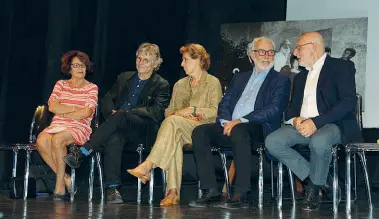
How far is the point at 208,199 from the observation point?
5.61 meters

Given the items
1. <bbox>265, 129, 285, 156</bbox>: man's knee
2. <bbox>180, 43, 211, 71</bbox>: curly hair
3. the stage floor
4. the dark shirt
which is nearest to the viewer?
the stage floor

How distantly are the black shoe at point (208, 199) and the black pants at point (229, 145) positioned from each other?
0.04 m

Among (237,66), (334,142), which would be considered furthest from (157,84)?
(334,142)

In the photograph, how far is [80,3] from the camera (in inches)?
279

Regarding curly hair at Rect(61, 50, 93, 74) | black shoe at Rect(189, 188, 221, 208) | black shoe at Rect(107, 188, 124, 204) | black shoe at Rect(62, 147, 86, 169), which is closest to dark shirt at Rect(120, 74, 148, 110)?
curly hair at Rect(61, 50, 93, 74)

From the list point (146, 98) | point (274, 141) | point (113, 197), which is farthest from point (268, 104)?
point (113, 197)

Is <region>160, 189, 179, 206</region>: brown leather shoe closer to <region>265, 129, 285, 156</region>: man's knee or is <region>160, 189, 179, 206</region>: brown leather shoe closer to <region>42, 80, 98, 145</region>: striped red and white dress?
<region>265, 129, 285, 156</region>: man's knee

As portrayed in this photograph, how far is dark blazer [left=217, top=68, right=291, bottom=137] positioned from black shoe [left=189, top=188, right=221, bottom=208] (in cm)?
54

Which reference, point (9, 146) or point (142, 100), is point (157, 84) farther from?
point (9, 146)

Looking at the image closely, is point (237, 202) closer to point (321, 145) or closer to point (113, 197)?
point (321, 145)

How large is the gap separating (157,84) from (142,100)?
0.56 ft

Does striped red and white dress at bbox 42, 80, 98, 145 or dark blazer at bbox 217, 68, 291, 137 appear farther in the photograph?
striped red and white dress at bbox 42, 80, 98, 145

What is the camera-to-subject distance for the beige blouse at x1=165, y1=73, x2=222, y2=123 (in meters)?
6.01

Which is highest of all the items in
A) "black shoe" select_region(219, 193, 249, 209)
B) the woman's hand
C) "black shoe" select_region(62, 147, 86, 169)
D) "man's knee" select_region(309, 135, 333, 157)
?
the woman's hand
